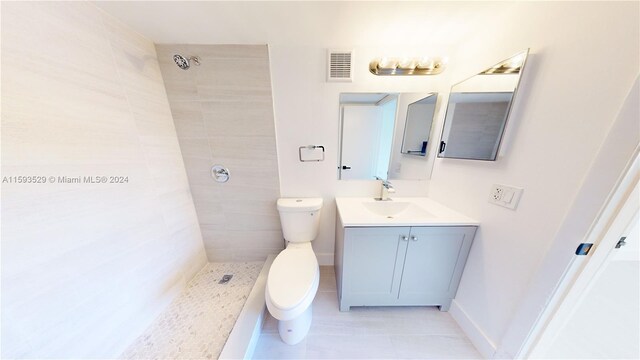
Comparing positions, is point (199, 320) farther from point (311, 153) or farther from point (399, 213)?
point (399, 213)

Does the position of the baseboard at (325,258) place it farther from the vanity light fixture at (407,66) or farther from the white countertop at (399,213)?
the vanity light fixture at (407,66)

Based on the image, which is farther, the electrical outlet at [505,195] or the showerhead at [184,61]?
the showerhead at [184,61]

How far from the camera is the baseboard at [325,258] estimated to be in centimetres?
176

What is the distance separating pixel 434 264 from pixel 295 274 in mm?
981

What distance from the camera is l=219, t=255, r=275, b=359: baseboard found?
1.01m

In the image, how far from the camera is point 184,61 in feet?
4.00

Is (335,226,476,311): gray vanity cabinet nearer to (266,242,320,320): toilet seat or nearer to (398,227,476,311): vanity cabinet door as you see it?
(398,227,476,311): vanity cabinet door

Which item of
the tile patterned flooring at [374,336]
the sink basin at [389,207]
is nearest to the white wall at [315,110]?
the sink basin at [389,207]

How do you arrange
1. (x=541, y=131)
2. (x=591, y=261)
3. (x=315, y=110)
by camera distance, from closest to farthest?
(x=591, y=261), (x=541, y=131), (x=315, y=110)

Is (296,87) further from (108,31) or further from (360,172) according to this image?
(108,31)

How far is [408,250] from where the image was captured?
117cm

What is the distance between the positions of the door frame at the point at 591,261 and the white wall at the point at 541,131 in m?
0.05

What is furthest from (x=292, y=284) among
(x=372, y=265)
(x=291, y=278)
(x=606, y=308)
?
(x=606, y=308)

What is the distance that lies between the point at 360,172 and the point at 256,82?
1.10 m
